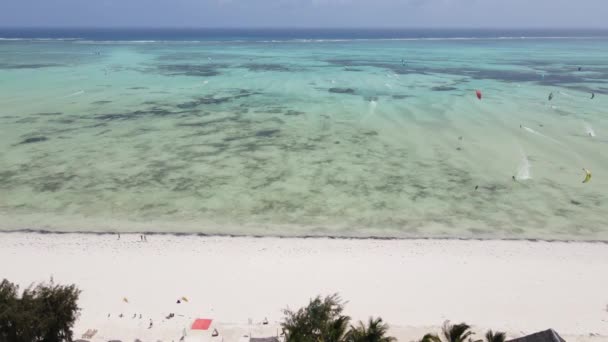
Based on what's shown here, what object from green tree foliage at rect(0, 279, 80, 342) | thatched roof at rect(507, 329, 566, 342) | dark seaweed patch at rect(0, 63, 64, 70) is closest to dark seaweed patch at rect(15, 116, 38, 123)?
green tree foliage at rect(0, 279, 80, 342)

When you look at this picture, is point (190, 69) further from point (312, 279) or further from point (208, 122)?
point (312, 279)

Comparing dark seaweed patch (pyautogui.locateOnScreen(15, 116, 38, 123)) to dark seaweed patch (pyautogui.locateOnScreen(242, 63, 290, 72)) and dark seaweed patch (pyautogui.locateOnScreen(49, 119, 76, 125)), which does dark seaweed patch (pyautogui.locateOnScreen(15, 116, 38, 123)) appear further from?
dark seaweed patch (pyautogui.locateOnScreen(242, 63, 290, 72))

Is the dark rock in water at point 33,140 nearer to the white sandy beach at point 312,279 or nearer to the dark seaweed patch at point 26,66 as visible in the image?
the white sandy beach at point 312,279

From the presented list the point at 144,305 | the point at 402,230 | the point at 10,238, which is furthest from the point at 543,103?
the point at 10,238

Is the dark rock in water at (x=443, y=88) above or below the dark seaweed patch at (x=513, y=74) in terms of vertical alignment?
below

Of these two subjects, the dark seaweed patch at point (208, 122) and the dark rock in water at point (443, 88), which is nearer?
the dark seaweed patch at point (208, 122)

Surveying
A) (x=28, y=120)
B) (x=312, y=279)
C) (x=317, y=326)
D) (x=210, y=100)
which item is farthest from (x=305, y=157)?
(x=28, y=120)

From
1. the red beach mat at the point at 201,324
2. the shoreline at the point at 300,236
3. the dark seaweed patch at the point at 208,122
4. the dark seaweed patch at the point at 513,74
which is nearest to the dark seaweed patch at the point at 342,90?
the dark seaweed patch at the point at 208,122
